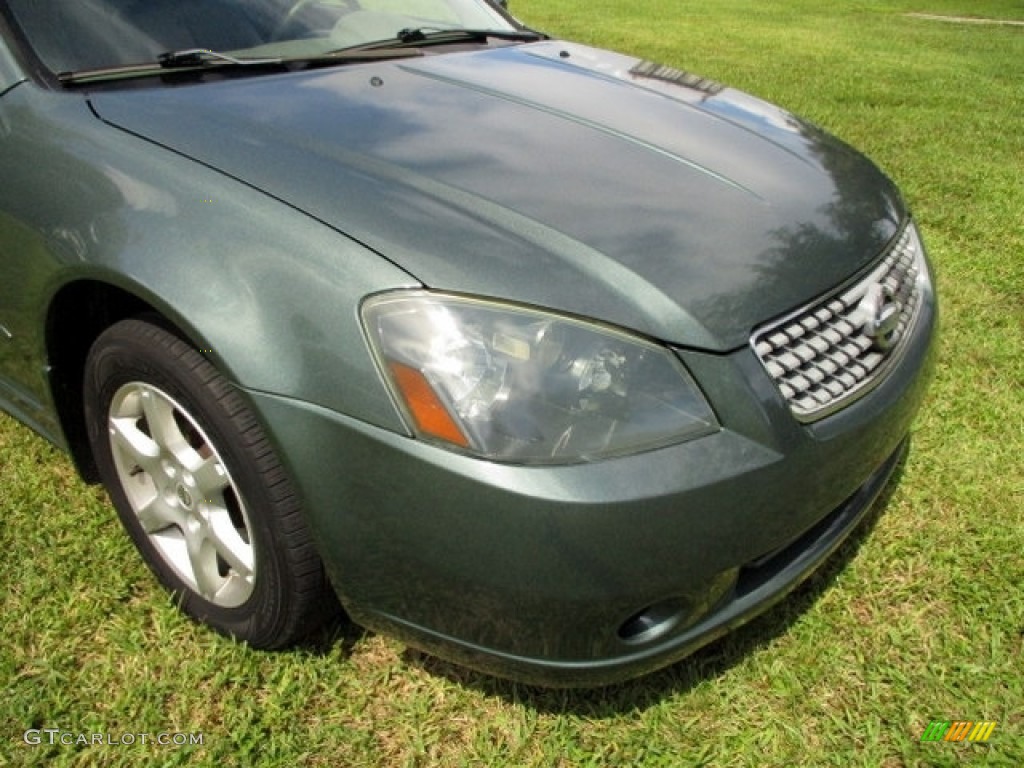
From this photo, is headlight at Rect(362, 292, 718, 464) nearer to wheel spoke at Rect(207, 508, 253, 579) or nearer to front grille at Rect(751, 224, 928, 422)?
front grille at Rect(751, 224, 928, 422)

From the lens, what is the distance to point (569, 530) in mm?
1372

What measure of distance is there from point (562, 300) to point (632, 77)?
1370 mm

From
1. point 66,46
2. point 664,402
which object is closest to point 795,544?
point 664,402

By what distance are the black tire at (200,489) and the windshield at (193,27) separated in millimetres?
753

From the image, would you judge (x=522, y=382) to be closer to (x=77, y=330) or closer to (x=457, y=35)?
(x=77, y=330)

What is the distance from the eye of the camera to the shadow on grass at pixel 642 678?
72.9 inches

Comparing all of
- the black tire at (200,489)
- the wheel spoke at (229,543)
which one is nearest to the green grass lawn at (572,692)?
the black tire at (200,489)

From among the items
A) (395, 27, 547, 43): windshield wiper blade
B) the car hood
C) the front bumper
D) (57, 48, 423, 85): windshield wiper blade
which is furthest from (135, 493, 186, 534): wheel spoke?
(395, 27, 547, 43): windshield wiper blade

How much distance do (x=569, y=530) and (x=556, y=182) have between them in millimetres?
766

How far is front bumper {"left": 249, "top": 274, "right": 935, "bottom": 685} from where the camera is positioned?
1385mm

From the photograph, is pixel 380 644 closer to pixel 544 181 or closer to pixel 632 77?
pixel 544 181

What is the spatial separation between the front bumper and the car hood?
0.65ft

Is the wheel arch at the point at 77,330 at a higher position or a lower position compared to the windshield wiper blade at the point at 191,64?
lower

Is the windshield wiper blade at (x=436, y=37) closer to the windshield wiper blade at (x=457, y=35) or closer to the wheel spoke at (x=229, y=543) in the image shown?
the windshield wiper blade at (x=457, y=35)
